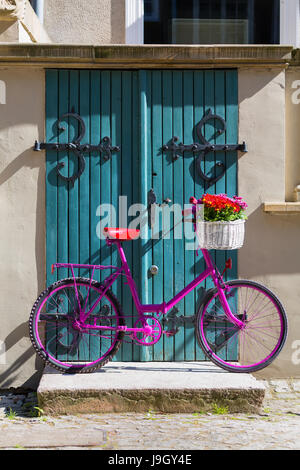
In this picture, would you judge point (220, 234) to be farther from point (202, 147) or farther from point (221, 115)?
point (221, 115)

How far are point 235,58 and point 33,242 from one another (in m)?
2.49

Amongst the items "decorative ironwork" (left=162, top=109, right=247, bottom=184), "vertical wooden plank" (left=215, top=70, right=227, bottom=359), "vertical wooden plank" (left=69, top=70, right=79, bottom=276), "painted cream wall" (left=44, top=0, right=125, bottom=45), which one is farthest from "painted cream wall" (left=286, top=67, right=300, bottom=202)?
"painted cream wall" (left=44, top=0, right=125, bottom=45)

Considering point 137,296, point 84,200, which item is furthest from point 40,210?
point 137,296

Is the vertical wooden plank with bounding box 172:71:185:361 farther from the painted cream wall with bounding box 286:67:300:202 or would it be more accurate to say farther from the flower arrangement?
the painted cream wall with bounding box 286:67:300:202

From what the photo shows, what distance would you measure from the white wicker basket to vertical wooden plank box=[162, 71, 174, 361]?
695 mm

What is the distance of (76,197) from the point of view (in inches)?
247

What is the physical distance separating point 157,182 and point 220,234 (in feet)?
3.31

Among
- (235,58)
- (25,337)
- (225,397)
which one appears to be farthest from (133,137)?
(225,397)

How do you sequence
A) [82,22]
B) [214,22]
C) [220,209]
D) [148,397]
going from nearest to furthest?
[148,397] → [220,209] → [82,22] → [214,22]

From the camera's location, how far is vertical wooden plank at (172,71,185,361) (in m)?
6.29

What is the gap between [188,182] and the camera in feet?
20.7

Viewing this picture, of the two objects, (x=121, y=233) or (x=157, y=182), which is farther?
(x=157, y=182)

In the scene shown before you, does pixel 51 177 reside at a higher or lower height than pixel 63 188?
higher

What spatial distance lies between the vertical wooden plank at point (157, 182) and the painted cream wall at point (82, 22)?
1529mm
